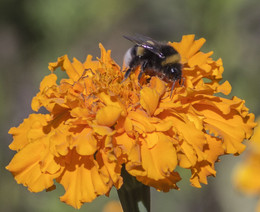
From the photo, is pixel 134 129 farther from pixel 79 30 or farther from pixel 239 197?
pixel 79 30

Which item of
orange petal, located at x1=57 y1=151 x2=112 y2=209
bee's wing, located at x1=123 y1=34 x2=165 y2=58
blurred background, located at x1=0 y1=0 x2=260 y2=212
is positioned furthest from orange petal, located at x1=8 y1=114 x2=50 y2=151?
blurred background, located at x1=0 y1=0 x2=260 y2=212

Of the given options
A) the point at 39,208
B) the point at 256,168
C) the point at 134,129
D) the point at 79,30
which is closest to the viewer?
the point at 134,129

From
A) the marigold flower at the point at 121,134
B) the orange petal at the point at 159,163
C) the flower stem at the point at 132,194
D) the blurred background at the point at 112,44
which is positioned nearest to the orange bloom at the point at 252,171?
the marigold flower at the point at 121,134

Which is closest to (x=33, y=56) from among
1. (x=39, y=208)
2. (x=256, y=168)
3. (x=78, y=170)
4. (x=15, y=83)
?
(x=15, y=83)

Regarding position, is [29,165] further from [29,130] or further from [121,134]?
[121,134]

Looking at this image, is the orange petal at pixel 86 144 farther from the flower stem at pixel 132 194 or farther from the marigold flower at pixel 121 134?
the flower stem at pixel 132 194

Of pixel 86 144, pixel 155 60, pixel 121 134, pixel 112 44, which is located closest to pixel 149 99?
pixel 121 134
